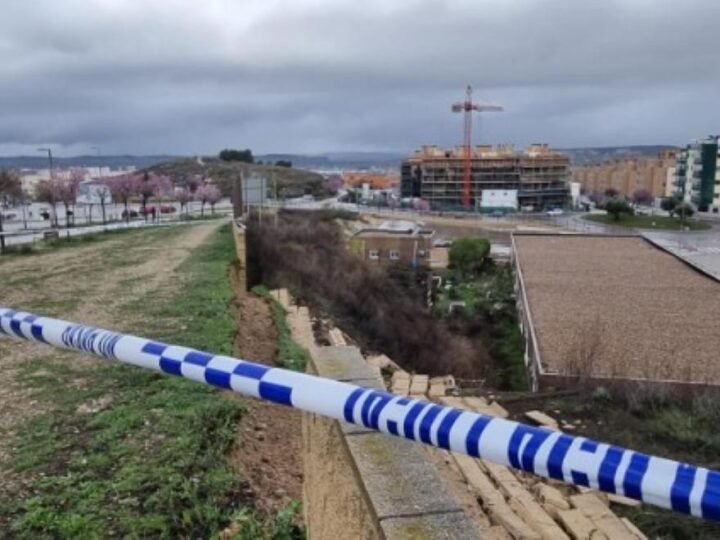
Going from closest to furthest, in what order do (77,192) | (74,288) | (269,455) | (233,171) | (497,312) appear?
(269,455) < (74,288) < (497,312) < (77,192) < (233,171)

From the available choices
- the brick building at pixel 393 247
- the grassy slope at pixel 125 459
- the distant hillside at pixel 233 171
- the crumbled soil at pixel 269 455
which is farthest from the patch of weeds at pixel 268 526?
the distant hillside at pixel 233 171

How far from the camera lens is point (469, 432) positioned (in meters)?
1.45

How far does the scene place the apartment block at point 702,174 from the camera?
94688 millimetres

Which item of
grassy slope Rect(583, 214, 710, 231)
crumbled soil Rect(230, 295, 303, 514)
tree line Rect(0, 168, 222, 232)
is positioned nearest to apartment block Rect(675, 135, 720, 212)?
grassy slope Rect(583, 214, 710, 231)

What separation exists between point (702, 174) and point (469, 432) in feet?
359

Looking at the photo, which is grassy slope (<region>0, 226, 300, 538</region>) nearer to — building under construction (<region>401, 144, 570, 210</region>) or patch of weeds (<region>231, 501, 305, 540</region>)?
patch of weeds (<region>231, 501, 305, 540</region>)

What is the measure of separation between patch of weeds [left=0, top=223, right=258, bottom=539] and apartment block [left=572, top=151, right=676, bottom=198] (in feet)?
402

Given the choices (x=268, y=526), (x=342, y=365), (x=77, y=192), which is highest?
(x=342, y=365)

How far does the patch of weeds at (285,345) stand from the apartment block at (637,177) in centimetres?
11638

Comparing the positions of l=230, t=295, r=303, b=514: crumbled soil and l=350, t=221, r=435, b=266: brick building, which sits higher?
l=230, t=295, r=303, b=514: crumbled soil

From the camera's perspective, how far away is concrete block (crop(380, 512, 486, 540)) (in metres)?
1.96

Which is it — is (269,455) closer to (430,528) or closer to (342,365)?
(342,365)

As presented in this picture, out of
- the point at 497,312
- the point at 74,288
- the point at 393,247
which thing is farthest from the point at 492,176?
the point at 74,288

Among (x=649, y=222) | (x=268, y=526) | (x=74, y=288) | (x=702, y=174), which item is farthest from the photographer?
(x=702, y=174)
